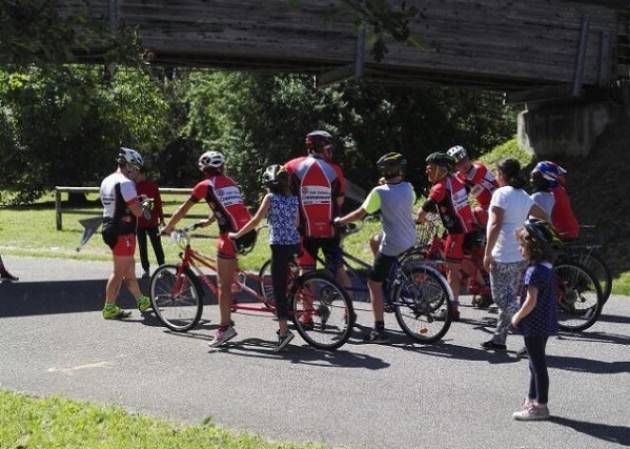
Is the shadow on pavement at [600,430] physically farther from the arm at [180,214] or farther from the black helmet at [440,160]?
the arm at [180,214]

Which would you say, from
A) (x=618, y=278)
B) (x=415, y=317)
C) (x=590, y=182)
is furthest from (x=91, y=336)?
(x=590, y=182)

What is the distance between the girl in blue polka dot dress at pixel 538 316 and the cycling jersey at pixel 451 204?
3.44 m

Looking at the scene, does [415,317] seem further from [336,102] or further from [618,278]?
[336,102]

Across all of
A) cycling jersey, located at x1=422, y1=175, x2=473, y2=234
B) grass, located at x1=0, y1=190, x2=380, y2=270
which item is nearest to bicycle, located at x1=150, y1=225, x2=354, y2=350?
cycling jersey, located at x1=422, y1=175, x2=473, y2=234

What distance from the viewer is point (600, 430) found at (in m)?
6.00

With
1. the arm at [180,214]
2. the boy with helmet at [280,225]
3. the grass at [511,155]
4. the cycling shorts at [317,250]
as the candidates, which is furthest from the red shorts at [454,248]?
the grass at [511,155]

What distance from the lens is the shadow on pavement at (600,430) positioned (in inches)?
229

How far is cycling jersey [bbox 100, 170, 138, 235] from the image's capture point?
9.98 metres

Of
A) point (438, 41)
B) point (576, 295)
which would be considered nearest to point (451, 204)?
point (576, 295)

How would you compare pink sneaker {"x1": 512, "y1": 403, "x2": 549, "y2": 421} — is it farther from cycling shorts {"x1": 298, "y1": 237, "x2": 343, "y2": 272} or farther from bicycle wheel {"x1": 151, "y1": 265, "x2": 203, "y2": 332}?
bicycle wheel {"x1": 151, "y1": 265, "x2": 203, "y2": 332}

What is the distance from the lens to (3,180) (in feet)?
122

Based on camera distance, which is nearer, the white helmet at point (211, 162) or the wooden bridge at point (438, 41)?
the white helmet at point (211, 162)

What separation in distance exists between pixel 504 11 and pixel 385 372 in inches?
500

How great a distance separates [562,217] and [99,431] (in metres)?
6.16
